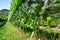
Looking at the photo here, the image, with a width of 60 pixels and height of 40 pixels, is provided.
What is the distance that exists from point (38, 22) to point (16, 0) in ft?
4.30

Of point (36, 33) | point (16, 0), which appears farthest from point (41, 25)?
point (16, 0)

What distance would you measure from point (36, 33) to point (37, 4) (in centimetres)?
130

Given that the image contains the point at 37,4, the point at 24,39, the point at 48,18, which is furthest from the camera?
the point at 24,39

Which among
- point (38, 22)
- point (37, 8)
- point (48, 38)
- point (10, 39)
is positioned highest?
point (37, 8)

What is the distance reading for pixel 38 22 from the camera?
7906 millimetres

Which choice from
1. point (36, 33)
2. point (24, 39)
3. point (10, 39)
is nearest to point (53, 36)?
point (36, 33)

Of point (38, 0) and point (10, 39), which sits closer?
point (38, 0)

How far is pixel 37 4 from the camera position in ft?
27.6

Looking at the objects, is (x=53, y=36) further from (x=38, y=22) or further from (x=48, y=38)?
(x=38, y=22)

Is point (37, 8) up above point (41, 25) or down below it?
above

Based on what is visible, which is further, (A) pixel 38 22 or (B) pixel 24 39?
(B) pixel 24 39

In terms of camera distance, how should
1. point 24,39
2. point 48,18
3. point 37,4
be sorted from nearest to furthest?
point 48,18, point 37,4, point 24,39

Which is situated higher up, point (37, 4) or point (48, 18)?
point (37, 4)

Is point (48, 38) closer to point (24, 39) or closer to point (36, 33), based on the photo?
point (36, 33)
